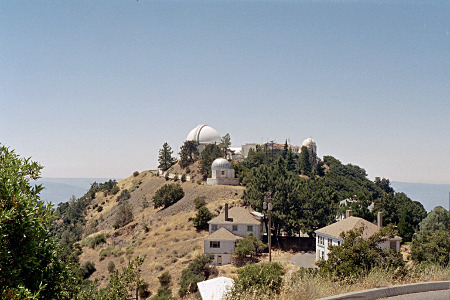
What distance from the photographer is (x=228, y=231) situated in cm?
3969

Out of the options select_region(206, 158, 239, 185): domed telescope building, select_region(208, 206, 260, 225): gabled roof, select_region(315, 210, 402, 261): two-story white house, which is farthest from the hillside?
select_region(315, 210, 402, 261): two-story white house

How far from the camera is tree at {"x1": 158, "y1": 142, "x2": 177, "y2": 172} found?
86250 mm

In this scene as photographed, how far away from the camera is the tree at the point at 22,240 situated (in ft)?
19.8

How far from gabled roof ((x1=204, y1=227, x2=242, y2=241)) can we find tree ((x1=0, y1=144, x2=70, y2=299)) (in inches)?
1196

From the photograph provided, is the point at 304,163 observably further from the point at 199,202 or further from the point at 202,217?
the point at 202,217

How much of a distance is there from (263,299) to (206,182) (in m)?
58.5

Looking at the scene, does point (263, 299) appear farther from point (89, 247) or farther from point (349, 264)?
point (89, 247)

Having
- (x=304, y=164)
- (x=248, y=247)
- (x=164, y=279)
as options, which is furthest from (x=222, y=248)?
(x=304, y=164)

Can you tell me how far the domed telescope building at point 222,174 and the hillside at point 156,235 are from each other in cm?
213

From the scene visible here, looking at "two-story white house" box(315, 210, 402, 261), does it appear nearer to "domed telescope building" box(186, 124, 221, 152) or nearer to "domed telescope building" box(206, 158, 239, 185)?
"domed telescope building" box(206, 158, 239, 185)

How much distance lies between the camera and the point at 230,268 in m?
34.2

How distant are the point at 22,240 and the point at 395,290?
784cm

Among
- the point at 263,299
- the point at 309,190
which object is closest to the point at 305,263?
the point at 309,190

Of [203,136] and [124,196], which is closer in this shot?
[124,196]
